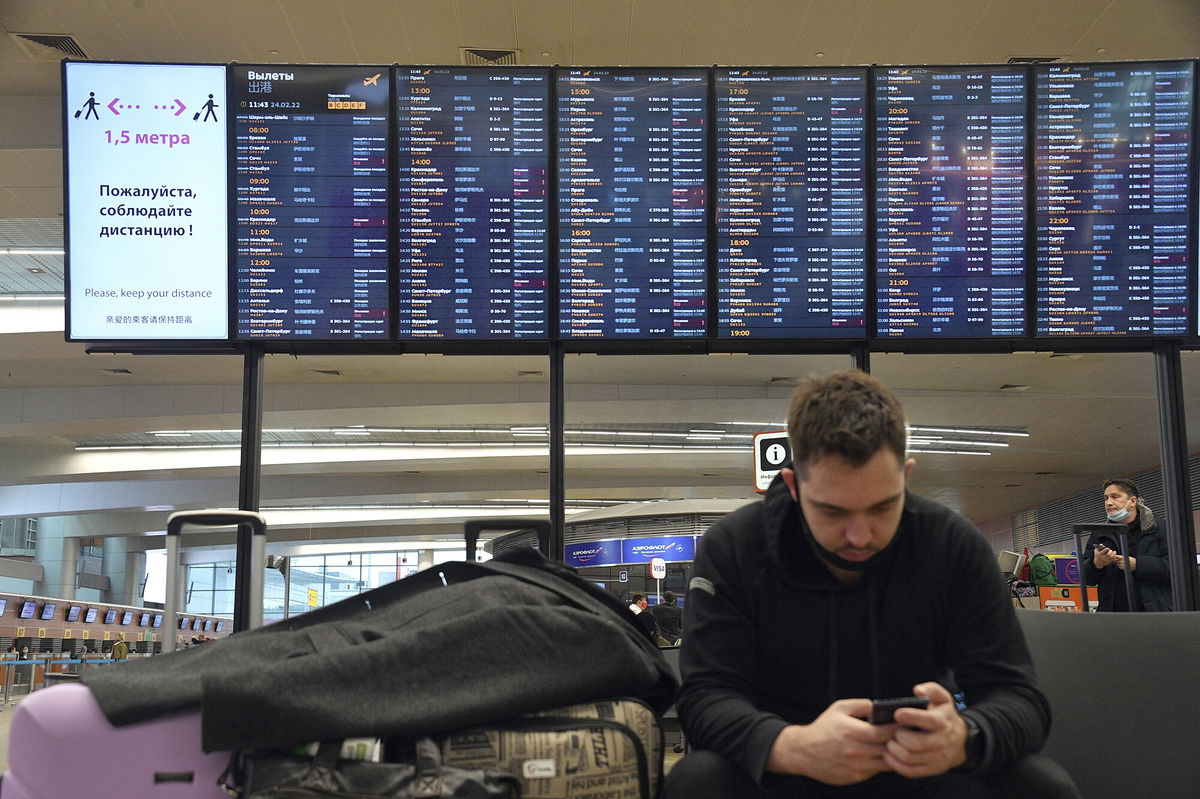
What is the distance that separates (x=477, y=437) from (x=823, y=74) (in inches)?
538

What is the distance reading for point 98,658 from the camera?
20406 mm

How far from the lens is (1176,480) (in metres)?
3.78

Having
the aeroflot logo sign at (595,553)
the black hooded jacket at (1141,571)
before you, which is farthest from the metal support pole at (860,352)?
the aeroflot logo sign at (595,553)

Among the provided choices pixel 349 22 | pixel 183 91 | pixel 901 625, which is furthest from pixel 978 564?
pixel 349 22

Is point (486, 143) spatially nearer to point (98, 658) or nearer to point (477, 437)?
point (477, 437)

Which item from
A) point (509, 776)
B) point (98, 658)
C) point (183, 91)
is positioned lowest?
point (98, 658)

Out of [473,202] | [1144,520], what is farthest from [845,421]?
[1144,520]

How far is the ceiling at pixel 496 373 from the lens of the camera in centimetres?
596

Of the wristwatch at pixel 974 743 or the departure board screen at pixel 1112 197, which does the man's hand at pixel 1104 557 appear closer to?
the departure board screen at pixel 1112 197

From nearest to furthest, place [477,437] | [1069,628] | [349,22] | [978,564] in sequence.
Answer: [978,564], [1069,628], [349,22], [477,437]

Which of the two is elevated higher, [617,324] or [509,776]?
[617,324]

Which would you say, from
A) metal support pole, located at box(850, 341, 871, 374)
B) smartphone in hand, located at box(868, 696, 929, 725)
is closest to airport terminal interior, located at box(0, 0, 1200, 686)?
metal support pole, located at box(850, 341, 871, 374)

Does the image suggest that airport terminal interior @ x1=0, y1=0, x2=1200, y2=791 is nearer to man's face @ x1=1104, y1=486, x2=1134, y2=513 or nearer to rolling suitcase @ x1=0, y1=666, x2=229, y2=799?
man's face @ x1=1104, y1=486, x2=1134, y2=513

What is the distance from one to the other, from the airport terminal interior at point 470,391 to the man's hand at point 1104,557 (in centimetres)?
127
